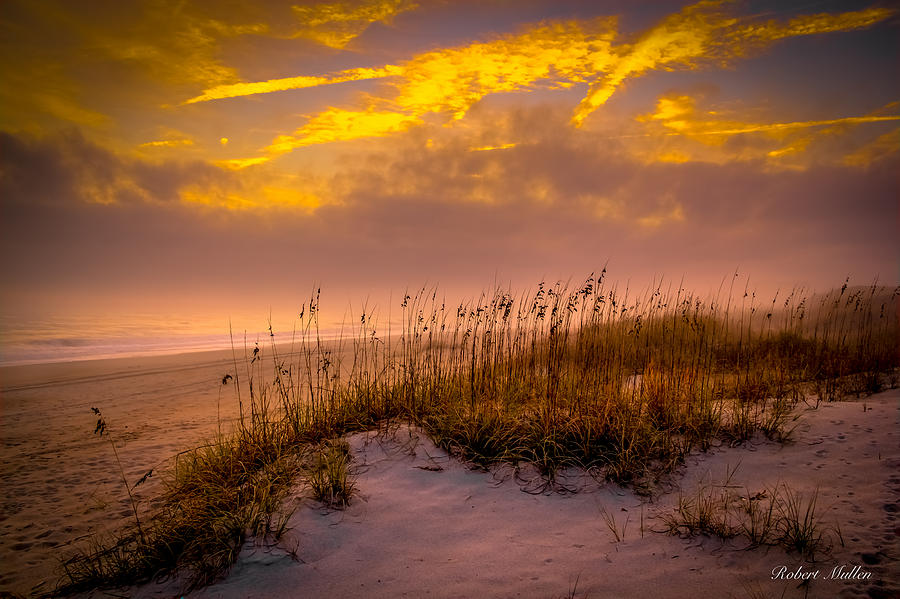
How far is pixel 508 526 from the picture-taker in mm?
3441

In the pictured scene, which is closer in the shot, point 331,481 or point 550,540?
point 550,540

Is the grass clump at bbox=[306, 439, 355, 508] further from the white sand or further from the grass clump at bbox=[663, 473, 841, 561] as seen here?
the grass clump at bbox=[663, 473, 841, 561]

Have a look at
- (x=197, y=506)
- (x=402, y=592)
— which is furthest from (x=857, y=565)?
(x=197, y=506)

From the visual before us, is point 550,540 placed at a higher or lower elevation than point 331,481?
lower

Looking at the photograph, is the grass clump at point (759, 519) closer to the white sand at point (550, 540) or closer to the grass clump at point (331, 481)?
the white sand at point (550, 540)

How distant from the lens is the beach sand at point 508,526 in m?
2.71

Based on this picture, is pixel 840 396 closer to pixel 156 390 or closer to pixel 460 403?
pixel 460 403

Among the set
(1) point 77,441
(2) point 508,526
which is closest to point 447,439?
(2) point 508,526

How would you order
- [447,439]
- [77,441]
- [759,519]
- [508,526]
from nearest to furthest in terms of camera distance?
[759,519] → [508,526] → [447,439] → [77,441]

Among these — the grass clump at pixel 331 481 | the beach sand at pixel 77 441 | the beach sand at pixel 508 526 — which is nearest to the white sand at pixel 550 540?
the beach sand at pixel 508 526

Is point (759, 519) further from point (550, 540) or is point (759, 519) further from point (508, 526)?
point (508, 526)

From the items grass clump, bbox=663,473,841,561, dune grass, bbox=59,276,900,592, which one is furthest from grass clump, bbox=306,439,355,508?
grass clump, bbox=663,473,841,561

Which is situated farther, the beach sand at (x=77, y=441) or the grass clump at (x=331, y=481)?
the beach sand at (x=77, y=441)

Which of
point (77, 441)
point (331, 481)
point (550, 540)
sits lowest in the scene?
point (550, 540)
